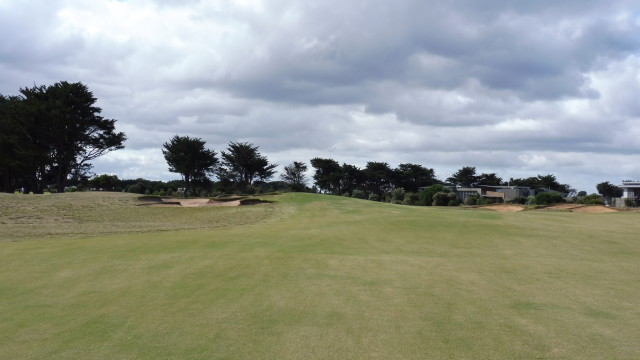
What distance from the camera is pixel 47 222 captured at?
27078 mm

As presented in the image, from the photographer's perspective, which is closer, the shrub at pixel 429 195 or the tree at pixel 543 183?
the shrub at pixel 429 195

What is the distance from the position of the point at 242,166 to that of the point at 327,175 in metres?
23.9

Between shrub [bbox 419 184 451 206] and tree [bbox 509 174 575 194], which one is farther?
tree [bbox 509 174 575 194]

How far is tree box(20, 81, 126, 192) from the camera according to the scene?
54.7m

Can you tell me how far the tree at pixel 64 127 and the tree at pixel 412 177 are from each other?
193ft

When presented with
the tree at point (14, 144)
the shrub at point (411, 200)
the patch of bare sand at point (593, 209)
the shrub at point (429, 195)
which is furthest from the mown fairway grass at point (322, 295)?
the shrub at point (411, 200)

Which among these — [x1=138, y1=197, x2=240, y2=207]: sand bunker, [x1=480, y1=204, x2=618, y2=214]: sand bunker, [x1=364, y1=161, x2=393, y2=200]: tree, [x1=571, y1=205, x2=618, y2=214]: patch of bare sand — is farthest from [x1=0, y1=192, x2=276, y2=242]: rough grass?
[x1=364, y1=161, x2=393, y2=200]: tree

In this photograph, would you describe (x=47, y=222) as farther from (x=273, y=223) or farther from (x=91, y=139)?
(x=91, y=139)

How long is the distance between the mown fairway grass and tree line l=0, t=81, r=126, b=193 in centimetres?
3708

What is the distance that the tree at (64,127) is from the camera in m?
54.7

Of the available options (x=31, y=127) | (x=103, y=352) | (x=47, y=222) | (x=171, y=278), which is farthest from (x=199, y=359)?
(x=31, y=127)

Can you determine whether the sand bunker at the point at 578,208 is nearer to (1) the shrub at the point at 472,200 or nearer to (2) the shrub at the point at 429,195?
(1) the shrub at the point at 472,200

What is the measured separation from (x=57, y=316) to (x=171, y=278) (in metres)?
3.32

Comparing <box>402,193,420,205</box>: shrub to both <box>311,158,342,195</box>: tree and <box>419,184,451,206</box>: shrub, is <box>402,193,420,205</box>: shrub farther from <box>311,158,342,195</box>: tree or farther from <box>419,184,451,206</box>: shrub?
<box>311,158,342,195</box>: tree
